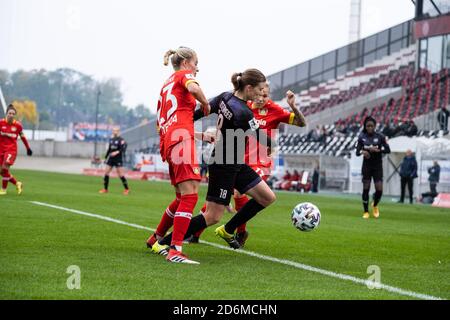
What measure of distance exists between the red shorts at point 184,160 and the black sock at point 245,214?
4.45ft

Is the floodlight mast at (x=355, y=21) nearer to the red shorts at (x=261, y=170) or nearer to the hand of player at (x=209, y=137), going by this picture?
the red shorts at (x=261, y=170)

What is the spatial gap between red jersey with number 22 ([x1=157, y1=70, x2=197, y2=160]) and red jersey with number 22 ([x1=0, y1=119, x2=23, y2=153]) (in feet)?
42.2

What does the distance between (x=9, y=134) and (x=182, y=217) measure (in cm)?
1323

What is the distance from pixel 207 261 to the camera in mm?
8359

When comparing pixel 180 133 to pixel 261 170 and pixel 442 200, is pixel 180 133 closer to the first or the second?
pixel 261 170

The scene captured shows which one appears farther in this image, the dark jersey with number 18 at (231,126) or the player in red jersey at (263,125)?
the player in red jersey at (263,125)

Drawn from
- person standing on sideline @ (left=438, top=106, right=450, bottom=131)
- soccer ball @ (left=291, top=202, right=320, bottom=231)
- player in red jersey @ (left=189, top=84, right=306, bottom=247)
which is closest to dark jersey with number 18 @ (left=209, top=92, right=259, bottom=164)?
player in red jersey @ (left=189, top=84, right=306, bottom=247)

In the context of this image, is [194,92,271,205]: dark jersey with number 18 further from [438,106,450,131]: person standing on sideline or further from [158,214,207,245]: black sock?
[438,106,450,131]: person standing on sideline

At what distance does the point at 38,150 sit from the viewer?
3460 inches

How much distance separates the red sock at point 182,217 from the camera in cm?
834

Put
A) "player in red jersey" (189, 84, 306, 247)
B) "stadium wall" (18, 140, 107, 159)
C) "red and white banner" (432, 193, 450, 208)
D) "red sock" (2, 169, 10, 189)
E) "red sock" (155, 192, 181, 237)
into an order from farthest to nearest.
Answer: "stadium wall" (18, 140, 107, 159), "red and white banner" (432, 193, 450, 208), "red sock" (2, 169, 10, 189), "player in red jersey" (189, 84, 306, 247), "red sock" (155, 192, 181, 237)

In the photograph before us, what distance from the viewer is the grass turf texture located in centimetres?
623

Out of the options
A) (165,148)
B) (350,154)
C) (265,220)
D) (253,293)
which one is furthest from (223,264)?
(350,154)

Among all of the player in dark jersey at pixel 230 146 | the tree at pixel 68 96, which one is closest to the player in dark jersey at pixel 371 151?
the player in dark jersey at pixel 230 146
